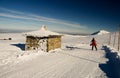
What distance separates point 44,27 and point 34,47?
469 cm

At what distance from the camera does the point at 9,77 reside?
8.99 meters

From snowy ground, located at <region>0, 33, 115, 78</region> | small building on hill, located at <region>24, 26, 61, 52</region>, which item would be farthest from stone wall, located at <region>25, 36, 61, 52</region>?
snowy ground, located at <region>0, 33, 115, 78</region>

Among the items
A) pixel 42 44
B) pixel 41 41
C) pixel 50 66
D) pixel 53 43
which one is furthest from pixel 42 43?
pixel 50 66

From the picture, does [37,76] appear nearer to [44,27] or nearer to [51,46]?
[51,46]

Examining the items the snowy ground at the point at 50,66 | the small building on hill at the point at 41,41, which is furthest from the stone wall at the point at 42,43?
the snowy ground at the point at 50,66

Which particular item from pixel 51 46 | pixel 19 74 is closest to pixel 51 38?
pixel 51 46

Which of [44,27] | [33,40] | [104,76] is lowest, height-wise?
[104,76]

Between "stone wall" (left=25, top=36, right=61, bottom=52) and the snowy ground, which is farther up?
"stone wall" (left=25, top=36, right=61, bottom=52)

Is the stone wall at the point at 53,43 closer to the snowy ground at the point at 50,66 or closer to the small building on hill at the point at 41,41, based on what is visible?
the small building on hill at the point at 41,41

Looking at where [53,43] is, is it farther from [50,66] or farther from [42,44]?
[50,66]

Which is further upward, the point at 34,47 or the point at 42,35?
the point at 42,35

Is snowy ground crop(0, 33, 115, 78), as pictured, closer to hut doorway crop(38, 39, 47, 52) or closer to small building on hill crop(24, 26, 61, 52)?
Answer: hut doorway crop(38, 39, 47, 52)

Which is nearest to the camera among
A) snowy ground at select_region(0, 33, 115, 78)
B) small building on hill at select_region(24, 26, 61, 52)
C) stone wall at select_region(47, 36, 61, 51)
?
snowy ground at select_region(0, 33, 115, 78)

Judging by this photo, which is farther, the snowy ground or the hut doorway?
the hut doorway
